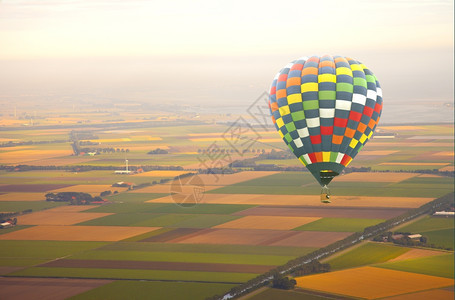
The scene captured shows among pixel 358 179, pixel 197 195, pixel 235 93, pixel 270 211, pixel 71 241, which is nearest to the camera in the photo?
pixel 71 241

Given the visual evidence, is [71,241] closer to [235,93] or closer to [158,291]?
[158,291]

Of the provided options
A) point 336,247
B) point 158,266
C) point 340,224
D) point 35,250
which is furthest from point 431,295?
point 35,250

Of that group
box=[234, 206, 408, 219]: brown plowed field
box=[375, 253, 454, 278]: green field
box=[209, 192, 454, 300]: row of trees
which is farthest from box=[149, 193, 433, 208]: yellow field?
box=[375, 253, 454, 278]: green field

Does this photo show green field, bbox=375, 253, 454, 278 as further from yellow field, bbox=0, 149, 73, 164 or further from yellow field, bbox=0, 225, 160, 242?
yellow field, bbox=0, 149, 73, 164

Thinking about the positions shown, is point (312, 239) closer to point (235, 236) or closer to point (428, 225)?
point (235, 236)

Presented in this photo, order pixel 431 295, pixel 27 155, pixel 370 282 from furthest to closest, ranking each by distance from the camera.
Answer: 1. pixel 27 155
2. pixel 370 282
3. pixel 431 295

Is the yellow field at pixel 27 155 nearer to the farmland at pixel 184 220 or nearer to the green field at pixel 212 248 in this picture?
the farmland at pixel 184 220

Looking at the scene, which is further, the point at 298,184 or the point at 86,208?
the point at 298,184

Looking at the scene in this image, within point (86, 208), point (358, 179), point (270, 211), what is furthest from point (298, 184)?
point (86, 208)

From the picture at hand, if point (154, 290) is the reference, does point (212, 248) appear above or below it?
above
